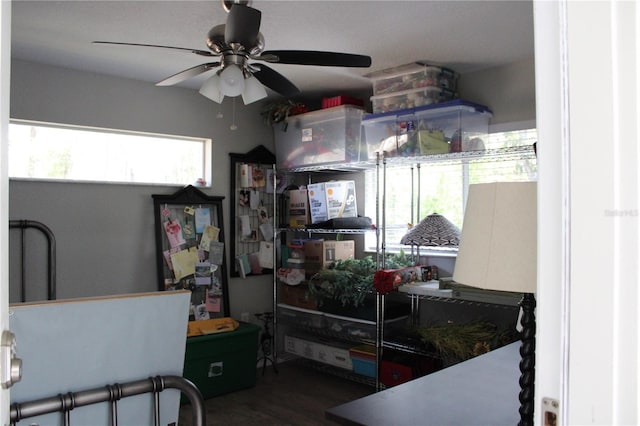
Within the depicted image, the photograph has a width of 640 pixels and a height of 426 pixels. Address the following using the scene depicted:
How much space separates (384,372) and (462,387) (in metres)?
2.07

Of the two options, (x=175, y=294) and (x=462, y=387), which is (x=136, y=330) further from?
(x=462, y=387)

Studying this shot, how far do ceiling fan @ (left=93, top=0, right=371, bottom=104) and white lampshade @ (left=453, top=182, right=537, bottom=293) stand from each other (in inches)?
49.5

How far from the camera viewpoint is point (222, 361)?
4047 millimetres

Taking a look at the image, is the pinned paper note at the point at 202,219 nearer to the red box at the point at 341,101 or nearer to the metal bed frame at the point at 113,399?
the red box at the point at 341,101

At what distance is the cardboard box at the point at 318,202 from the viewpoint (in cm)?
448

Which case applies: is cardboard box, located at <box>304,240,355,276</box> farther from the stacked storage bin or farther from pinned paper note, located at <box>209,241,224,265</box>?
the stacked storage bin

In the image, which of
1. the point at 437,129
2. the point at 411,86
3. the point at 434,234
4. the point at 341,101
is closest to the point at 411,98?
the point at 411,86

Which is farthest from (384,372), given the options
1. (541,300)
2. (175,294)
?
(541,300)

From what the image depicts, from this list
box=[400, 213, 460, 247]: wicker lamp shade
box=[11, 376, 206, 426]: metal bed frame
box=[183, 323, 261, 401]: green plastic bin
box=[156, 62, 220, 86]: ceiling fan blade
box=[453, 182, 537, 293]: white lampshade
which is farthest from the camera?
box=[183, 323, 261, 401]: green plastic bin

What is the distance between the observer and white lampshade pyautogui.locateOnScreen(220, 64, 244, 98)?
234 centimetres

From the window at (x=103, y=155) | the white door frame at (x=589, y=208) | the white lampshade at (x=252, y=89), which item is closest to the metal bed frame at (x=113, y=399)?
the white door frame at (x=589, y=208)

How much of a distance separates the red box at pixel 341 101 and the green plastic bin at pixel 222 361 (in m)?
1.93

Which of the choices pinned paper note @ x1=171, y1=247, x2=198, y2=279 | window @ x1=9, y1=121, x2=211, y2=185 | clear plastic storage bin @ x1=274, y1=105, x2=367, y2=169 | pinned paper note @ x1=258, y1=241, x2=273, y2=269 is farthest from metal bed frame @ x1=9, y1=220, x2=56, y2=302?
clear plastic storage bin @ x1=274, y1=105, x2=367, y2=169

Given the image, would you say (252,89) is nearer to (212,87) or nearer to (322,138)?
(212,87)
